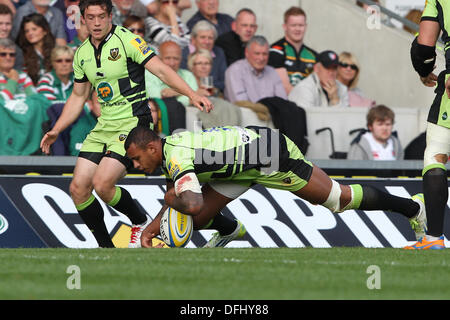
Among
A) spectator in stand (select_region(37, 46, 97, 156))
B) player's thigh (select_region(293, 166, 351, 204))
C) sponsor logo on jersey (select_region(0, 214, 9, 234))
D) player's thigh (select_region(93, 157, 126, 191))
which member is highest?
spectator in stand (select_region(37, 46, 97, 156))

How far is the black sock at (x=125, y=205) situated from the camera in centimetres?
932

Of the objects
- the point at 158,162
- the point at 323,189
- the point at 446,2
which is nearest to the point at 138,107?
the point at 158,162

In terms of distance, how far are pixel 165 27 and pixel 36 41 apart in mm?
1777

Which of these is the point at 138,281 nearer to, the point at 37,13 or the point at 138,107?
the point at 138,107

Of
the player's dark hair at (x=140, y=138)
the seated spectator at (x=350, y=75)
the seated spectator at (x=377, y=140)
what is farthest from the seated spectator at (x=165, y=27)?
the player's dark hair at (x=140, y=138)

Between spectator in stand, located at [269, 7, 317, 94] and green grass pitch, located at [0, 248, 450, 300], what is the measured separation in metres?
6.02

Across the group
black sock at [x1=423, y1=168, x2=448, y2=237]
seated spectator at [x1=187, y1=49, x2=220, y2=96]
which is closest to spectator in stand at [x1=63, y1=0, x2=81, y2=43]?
seated spectator at [x1=187, y1=49, x2=220, y2=96]

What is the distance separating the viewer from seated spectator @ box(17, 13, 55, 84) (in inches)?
484

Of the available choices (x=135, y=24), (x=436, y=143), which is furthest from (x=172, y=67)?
(x=436, y=143)

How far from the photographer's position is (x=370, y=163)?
11.1m

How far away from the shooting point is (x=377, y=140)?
40.1 ft

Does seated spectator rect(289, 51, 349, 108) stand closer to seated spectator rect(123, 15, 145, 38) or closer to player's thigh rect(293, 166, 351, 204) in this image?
seated spectator rect(123, 15, 145, 38)
